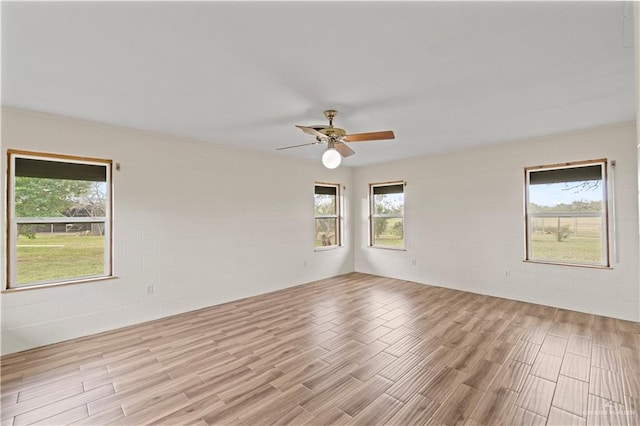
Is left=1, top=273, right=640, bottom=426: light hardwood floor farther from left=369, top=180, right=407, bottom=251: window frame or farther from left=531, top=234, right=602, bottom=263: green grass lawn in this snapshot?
left=369, top=180, right=407, bottom=251: window frame

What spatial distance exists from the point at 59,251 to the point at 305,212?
3794mm

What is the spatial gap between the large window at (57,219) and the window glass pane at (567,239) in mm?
6111

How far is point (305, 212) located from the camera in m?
5.98

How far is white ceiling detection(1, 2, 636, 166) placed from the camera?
65.0 inches

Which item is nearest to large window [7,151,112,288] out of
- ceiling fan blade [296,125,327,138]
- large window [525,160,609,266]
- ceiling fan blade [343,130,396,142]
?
ceiling fan blade [296,125,327,138]

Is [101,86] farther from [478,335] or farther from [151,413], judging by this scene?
[478,335]

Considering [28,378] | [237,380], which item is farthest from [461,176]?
[28,378]

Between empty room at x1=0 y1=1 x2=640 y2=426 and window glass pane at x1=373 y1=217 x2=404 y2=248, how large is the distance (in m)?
0.46

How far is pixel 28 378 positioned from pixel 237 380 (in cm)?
182

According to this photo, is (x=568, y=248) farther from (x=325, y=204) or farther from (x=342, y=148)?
(x=325, y=204)

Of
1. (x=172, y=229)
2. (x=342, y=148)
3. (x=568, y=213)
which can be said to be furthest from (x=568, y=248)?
(x=172, y=229)

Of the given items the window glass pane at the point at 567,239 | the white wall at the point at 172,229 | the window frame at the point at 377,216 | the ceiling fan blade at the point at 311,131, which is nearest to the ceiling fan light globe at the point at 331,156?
the ceiling fan blade at the point at 311,131

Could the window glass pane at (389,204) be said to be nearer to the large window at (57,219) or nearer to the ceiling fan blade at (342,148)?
the ceiling fan blade at (342,148)

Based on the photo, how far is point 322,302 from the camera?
4.63m
